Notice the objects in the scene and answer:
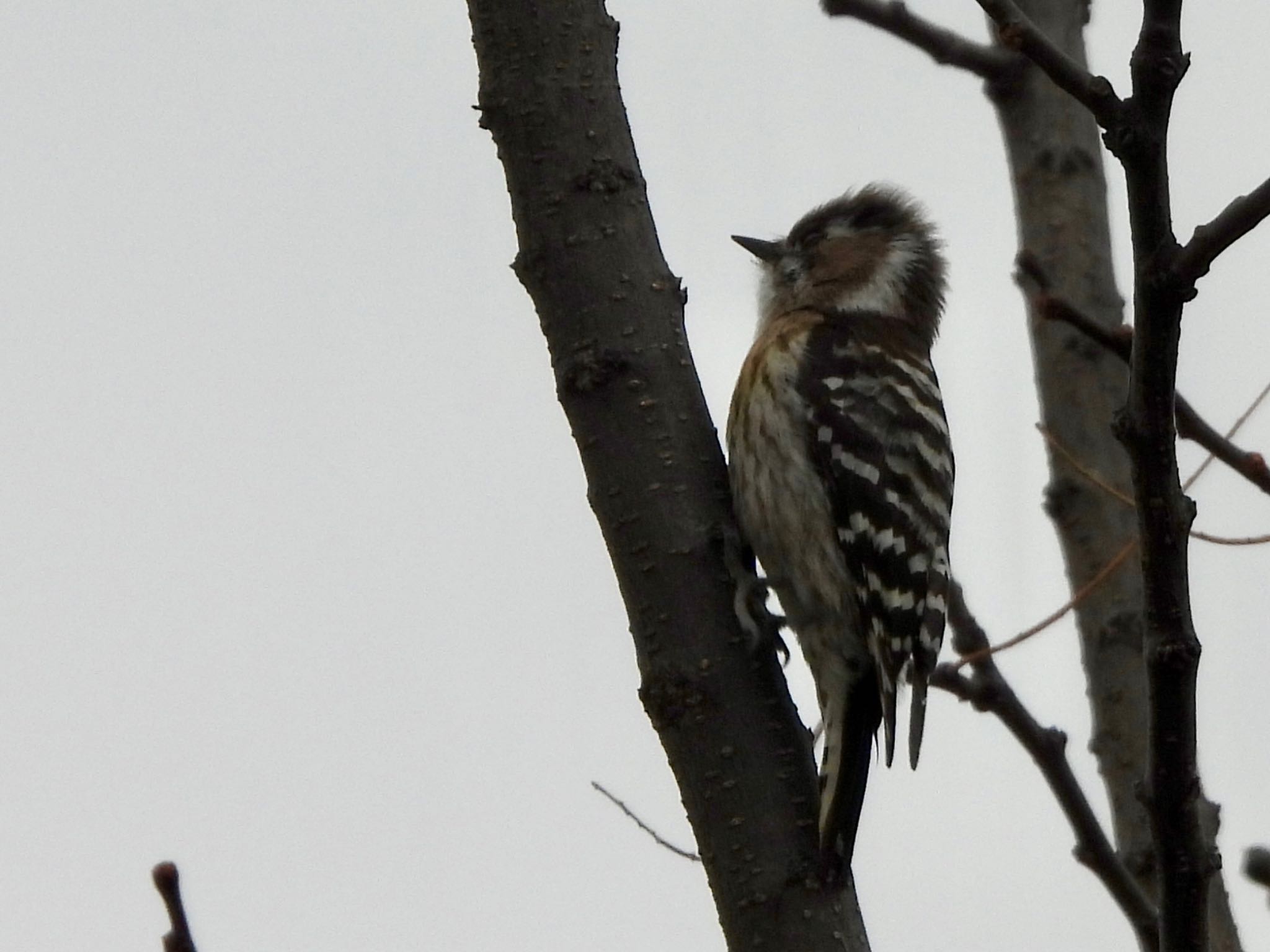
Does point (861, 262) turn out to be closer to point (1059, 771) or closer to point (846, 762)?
point (846, 762)

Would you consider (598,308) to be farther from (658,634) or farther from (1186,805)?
(1186,805)

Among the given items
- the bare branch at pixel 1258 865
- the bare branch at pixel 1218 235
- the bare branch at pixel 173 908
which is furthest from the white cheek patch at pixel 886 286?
the bare branch at pixel 173 908

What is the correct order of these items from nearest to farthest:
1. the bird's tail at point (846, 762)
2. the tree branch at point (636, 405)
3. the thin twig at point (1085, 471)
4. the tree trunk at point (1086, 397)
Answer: the bird's tail at point (846, 762), the tree branch at point (636, 405), the thin twig at point (1085, 471), the tree trunk at point (1086, 397)

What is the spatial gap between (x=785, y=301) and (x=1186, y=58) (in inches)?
159

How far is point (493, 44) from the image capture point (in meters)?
3.60

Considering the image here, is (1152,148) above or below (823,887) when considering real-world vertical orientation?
above

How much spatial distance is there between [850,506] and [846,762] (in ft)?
2.98

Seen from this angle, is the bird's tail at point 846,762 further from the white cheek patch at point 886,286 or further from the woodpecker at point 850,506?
the white cheek patch at point 886,286

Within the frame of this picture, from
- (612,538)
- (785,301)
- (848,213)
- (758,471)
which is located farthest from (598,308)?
(848,213)

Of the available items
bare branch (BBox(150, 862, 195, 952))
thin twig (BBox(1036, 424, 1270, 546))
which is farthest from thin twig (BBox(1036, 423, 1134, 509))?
bare branch (BBox(150, 862, 195, 952))

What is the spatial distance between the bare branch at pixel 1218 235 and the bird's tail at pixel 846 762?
4.06ft

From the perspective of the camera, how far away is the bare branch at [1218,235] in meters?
2.12

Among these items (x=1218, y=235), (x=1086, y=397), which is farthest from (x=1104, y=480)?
(x=1218, y=235)

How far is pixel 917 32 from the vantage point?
15.5 feet
